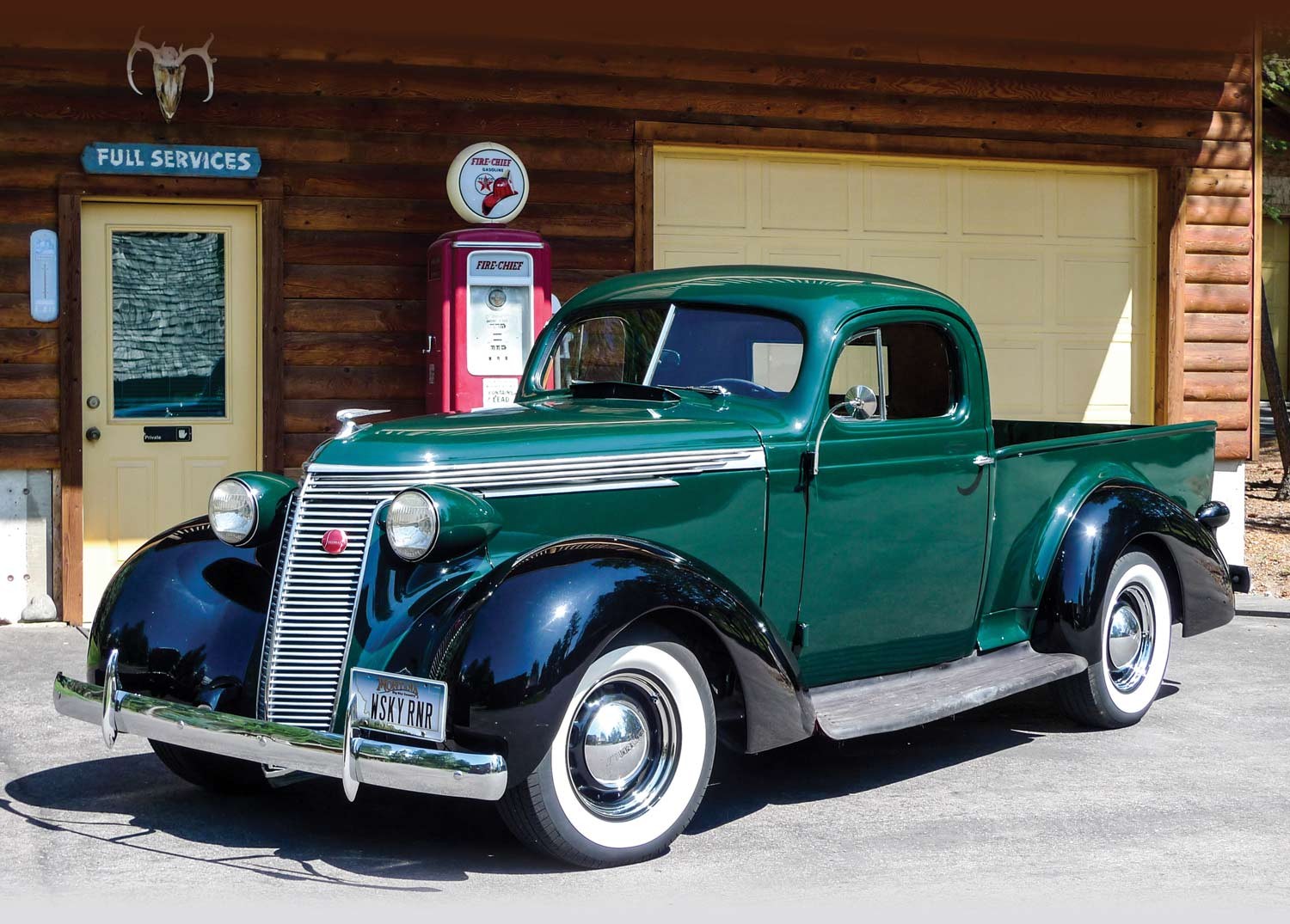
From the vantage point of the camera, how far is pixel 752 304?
18.0 feet

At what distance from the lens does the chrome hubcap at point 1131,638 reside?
6.29m

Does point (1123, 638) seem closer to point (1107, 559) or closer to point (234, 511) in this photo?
point (1107, 559)

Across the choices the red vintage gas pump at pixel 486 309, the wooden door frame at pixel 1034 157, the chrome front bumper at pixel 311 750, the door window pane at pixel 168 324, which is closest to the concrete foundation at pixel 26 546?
the door window pane at pixel 168 324

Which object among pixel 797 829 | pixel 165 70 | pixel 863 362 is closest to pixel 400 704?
pixel 797 829

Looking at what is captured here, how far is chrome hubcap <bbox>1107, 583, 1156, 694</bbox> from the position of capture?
6293 mm

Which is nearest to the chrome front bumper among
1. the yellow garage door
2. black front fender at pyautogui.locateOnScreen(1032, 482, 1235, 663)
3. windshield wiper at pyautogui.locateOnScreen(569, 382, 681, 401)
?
windshield wiper at pyautogui.locateOnScreen(569, 382, 681, 401)

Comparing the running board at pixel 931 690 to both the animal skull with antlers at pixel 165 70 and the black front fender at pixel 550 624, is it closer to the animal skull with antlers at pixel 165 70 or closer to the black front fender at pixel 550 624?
the black front fender at pixel 550 624

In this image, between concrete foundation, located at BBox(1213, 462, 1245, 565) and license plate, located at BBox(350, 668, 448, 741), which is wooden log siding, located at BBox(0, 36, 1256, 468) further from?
license plate, located at BBox(350, 668, 448, 741)

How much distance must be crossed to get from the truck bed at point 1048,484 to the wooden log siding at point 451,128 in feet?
12.1

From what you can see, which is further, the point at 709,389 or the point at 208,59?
the point at 208,59

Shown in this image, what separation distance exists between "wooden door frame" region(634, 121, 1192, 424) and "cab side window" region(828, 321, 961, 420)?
3.69 metres

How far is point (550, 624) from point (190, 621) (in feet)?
4.05

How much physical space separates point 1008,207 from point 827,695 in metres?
5.78

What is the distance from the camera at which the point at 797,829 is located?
4844mm
